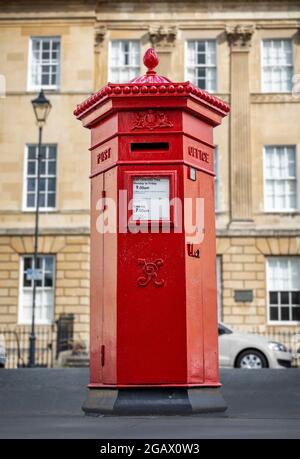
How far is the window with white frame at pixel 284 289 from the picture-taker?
2625cm

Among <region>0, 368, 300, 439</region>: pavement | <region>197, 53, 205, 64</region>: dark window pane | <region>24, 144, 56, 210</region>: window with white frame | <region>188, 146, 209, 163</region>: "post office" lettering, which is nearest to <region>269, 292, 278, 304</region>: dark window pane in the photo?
<region>24, 144, 56, 210</region>: window with white frame

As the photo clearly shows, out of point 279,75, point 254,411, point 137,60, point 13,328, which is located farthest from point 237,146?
point 254,411

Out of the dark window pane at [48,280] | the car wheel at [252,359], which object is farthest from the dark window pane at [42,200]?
the car wheel at [252,359]

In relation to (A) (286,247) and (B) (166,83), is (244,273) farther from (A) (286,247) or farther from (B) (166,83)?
(B) (166,83)

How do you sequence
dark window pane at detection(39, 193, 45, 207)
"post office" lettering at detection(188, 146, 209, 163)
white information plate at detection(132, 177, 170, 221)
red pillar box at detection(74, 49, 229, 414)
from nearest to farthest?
1. red pillar box at detection(74, 49, 229, 414)
2. white information plate at detection(132, 177, 170, 221)
3. "post office" lettering at detection(188, 146, 209, 163)
4. dark window pane at detection(39, 193, 45, 207)

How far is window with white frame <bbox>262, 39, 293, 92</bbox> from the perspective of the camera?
27.7 meters

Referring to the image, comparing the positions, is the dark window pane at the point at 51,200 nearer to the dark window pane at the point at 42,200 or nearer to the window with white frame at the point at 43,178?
the window with white frame at the point at 43,178

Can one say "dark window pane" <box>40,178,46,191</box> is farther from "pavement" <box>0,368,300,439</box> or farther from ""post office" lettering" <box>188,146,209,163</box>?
""post office" lettering" <box>188,146,209,163</box>

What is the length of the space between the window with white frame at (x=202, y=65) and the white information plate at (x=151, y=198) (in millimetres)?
21838

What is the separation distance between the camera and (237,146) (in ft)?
89.2

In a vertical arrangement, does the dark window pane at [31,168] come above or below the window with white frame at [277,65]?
below

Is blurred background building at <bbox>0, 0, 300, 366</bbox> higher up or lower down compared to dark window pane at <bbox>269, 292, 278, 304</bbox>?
higher up

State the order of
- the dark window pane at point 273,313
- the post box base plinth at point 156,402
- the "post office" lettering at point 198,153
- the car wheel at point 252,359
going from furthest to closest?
the dark window pane at point 273,313, the car wheel at point 252,359, the "post office" lettering at point 198,153, the post box base plinth at point 156,402

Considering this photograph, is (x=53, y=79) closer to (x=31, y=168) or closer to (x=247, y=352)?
(x=31, y=168)
